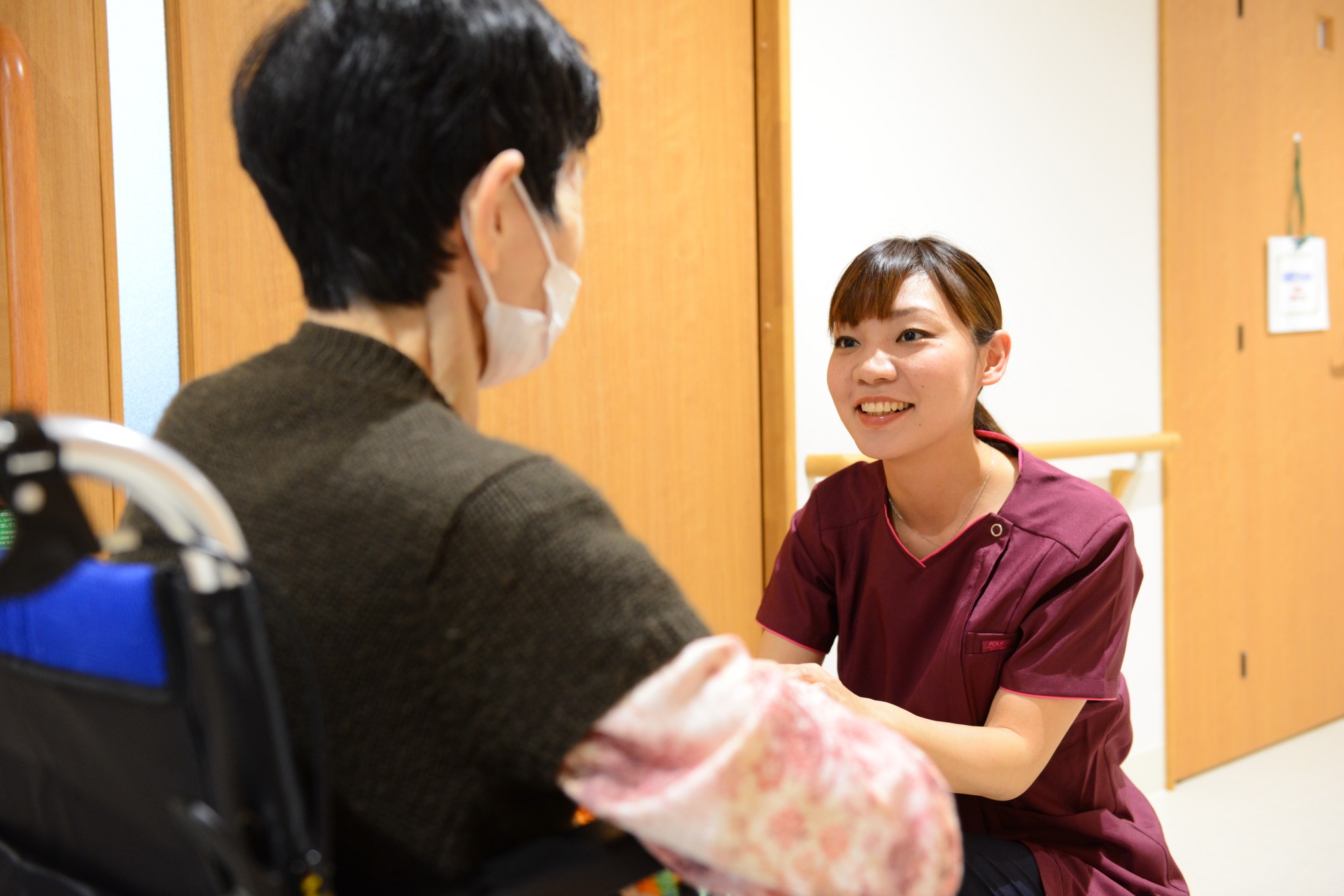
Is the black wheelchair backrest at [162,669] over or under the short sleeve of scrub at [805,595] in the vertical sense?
over

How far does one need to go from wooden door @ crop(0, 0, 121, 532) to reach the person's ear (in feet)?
4.22

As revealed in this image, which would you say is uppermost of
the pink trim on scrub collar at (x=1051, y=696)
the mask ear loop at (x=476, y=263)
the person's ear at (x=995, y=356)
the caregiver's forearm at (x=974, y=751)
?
the mask ear loop at (x=476, y=263)

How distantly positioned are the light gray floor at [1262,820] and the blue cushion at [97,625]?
256 cm

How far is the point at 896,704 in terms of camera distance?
55.3 inches

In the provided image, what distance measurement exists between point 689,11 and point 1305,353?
2.74 m

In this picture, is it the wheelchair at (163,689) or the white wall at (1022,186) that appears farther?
the white wall at (1022,186)

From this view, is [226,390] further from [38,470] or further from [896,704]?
[896,704]

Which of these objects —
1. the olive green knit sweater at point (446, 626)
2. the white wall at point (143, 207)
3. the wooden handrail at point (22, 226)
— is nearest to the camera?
the olive green knit sweater at point (446, 626)

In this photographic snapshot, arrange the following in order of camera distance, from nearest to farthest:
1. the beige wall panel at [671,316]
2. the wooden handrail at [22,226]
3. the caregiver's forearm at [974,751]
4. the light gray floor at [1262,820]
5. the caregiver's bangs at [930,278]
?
1. the caregiver's forearm at [974,751]
2. the wooden handrail at [22,226]
3. the caregiver's bangs at [930,278]
4. the beige wall panel at [671,316]
5. the light gray floor at [1262,820]

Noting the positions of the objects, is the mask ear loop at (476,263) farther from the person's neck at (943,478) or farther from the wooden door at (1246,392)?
the wooden door at (1246,392)

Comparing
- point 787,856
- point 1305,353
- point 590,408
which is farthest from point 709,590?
point 1305,353

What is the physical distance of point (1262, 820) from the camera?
2918 millimetres

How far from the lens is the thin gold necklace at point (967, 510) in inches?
55.5

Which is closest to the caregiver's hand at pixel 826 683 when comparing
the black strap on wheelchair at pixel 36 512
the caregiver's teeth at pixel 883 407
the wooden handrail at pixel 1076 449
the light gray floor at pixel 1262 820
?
the caregiver's teeth at pixel 883 407
